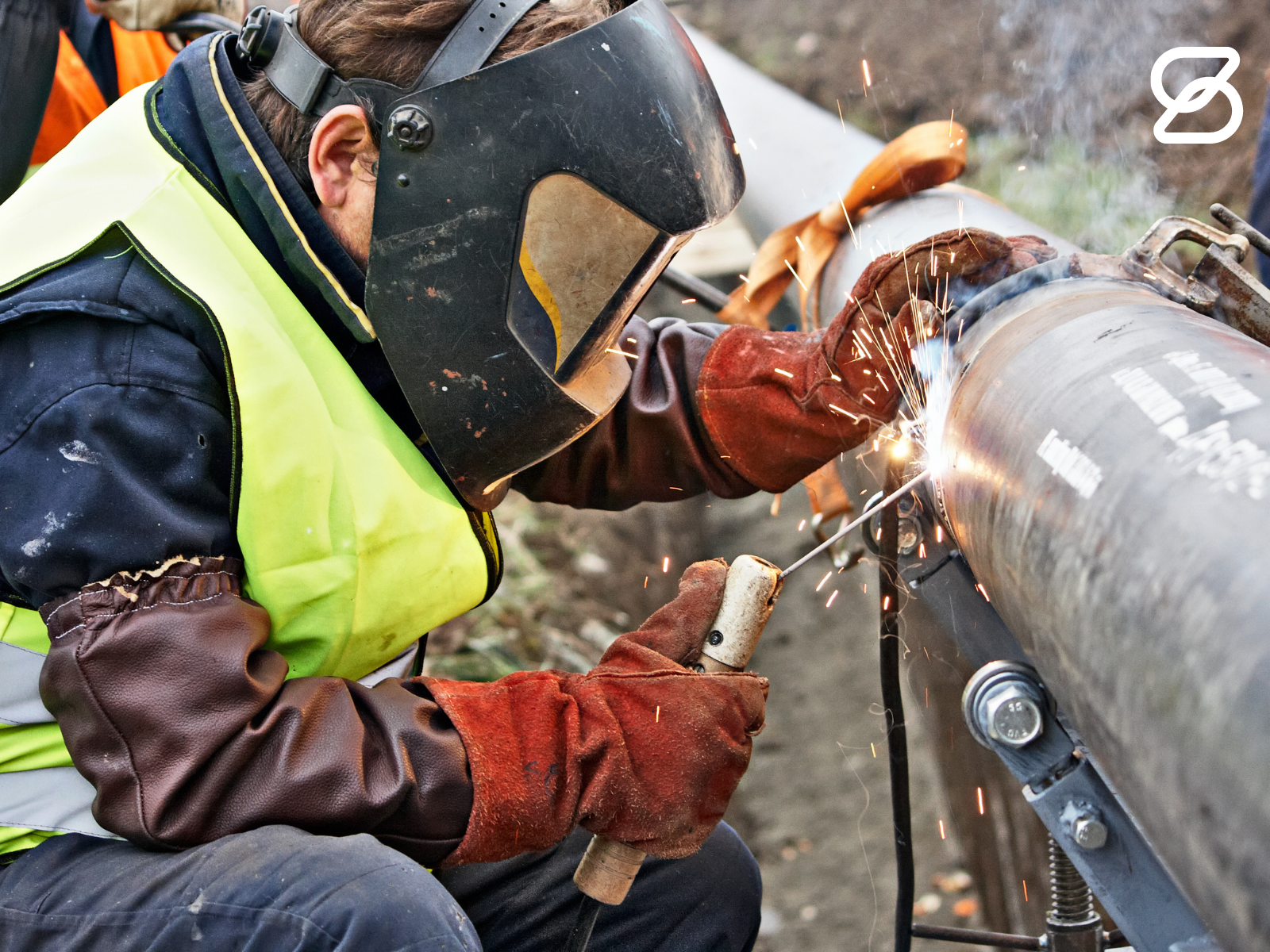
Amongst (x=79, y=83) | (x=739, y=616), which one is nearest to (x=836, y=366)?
(x=739, y=616)

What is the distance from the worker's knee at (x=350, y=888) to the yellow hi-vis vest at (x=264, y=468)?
210mm

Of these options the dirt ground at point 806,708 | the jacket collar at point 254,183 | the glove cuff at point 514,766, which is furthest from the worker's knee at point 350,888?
the dirt ground at point 806,708

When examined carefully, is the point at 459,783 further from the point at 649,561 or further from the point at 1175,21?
the point at 1175,21

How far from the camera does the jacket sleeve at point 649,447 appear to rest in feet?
6.95

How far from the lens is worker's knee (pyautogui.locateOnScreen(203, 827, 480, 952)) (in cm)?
129

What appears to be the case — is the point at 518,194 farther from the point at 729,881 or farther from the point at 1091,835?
the point at 729,881

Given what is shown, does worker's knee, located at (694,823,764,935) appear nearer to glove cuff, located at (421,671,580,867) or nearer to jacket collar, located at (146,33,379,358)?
glove cuff, located at (421,671,580,867)

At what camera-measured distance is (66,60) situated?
3016 mm

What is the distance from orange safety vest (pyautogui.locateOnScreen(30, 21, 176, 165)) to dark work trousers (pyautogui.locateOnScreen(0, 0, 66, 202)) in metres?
0.14

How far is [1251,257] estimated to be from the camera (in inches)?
142

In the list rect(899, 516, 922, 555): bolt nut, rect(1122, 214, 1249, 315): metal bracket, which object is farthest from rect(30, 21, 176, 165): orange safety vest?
rect(1122, 214, 1249, 315): metal bracket

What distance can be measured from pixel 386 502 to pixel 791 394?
2.58ft

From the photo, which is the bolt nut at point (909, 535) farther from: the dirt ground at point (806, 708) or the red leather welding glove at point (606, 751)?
the dirt ground at point (806, 708)

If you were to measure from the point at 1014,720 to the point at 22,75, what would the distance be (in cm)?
265
